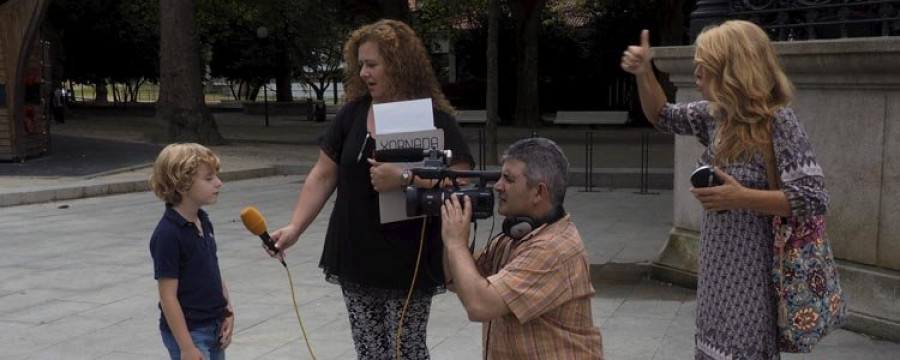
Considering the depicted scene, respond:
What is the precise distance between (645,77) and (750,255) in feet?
2.54

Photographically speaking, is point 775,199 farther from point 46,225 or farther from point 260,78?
point 260,78

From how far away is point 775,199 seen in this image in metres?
2.90

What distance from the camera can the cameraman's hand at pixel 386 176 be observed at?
324 cm

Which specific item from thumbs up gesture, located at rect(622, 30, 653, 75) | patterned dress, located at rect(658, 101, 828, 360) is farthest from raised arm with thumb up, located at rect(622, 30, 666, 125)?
patterned dress, located at rect(658, 101, 828, 360)

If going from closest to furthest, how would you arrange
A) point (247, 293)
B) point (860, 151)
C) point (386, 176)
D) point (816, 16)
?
point (386, 176) < point (860, 151) < point (816, 16) < point (247, 293)

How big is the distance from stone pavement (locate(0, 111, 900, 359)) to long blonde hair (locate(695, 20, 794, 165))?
2.70 meters

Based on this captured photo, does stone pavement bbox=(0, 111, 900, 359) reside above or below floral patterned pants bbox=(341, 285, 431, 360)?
below

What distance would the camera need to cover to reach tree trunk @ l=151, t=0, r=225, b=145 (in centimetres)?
2136

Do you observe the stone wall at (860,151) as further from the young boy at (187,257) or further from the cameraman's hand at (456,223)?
the young boy at (187,257)

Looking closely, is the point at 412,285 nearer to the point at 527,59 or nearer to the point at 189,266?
the point at 189,266

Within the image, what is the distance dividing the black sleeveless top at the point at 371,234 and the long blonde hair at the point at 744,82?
1.02 metres

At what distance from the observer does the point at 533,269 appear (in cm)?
266

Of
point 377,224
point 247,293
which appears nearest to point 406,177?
point 377,224

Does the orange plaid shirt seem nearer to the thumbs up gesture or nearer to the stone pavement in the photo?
the thumbs up gesture
